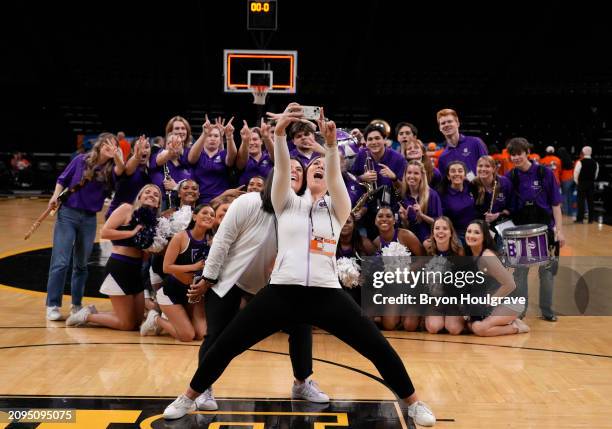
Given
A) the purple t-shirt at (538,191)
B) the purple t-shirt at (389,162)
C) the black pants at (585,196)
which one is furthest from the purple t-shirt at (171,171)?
the black pants at (585,196)

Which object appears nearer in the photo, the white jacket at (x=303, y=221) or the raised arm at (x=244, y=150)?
the white jacket at (x=303, y=221)

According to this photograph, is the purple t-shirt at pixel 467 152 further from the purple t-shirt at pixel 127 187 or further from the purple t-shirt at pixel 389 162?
the purple t-shirt at pixel 127 187

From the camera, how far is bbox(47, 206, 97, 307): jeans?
6273 millimetres

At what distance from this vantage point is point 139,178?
6.52 m

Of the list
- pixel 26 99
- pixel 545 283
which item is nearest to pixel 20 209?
pixel 26 99

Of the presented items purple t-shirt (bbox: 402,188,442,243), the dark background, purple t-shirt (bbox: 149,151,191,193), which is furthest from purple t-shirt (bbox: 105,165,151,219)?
the dark background

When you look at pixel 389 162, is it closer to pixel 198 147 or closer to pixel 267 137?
pixel 267 137

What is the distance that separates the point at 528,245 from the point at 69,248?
4.05 meters

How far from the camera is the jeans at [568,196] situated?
15867 millimetres

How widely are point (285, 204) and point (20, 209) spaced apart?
1337 centimetres

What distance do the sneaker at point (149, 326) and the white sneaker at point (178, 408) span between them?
1.96m

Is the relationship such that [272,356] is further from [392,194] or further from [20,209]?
[20,209]

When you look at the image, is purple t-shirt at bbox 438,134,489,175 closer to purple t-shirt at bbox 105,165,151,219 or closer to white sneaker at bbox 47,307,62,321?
purple t-shirt at bbox 105,165,151,219

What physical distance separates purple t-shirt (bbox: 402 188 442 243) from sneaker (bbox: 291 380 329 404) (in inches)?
99.3
